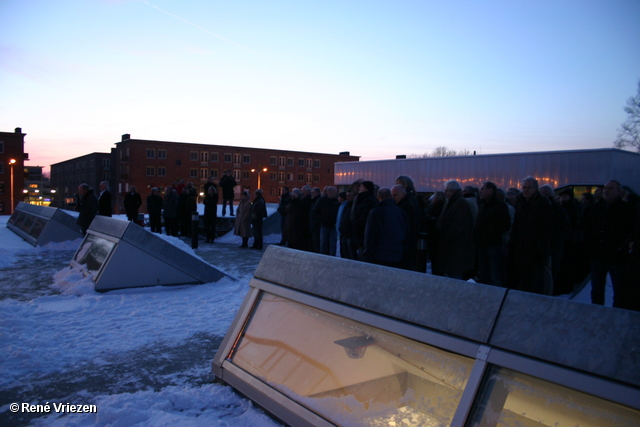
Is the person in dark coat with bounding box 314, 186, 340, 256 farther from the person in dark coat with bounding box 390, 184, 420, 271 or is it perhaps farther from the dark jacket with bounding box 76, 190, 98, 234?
the dark jacket with bounding box 76, 190, 98, 234

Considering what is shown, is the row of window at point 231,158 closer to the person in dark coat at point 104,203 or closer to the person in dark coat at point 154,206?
the person in dark coat at point 154,206

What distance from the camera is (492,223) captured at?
6402 millimetres

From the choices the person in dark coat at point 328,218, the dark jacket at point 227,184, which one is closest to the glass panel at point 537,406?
the person in dark coat at point 328,218

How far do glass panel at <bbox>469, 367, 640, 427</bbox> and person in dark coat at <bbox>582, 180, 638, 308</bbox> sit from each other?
14.9ft

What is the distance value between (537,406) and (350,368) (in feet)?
3.46

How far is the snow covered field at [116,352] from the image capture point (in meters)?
3.07

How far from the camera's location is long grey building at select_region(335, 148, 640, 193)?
847 inches

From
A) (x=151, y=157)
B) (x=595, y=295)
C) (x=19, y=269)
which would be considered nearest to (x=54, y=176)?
(x=151, y=157)

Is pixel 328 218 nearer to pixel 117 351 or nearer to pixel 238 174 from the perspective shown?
pixel 117 351

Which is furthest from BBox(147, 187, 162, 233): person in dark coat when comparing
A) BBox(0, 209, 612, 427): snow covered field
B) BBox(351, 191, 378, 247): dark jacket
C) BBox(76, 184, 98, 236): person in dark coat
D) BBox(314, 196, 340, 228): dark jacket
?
BBox(351, 191, 378, 247): dark jacket

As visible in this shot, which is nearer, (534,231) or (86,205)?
(534,231)

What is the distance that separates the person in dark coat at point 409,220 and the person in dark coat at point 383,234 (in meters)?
0.33

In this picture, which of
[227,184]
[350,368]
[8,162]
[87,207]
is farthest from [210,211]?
[8,162]

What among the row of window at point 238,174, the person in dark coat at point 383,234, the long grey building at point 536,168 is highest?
the row of window at point 238,174
